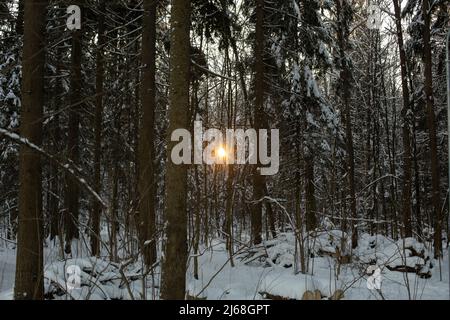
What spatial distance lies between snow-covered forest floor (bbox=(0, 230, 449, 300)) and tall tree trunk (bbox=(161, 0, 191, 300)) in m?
0.27

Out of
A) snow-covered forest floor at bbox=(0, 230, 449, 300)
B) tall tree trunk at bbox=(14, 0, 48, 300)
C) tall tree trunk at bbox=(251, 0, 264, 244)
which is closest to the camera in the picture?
tall tree trunk at bbox=(14, 0, 48, 300)

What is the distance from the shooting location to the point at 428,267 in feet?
32.1

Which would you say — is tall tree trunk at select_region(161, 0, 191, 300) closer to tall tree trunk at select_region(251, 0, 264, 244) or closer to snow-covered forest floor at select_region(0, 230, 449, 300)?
snow-covered forest floor at select_region(0, 230, 449, 300)

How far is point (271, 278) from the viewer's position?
7680mm

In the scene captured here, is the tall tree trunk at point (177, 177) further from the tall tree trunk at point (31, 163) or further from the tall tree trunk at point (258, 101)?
the tall tree trunk at point (258, 101)

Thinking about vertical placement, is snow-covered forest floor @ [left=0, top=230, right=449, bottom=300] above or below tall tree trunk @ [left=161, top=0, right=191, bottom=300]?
below

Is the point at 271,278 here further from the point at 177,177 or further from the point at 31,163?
the point at 31,163

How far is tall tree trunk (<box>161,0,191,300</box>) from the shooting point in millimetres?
5426

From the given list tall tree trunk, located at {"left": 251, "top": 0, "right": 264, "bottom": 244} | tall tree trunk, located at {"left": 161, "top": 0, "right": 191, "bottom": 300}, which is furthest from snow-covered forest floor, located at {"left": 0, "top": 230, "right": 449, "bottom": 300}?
tall tree trunk, located at {"left": 251, "top": 0, "right": 264, "bottom": 244}

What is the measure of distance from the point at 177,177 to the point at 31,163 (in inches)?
82.3

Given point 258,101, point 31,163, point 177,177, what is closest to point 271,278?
point 177,177

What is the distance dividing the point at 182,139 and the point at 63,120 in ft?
43.1
